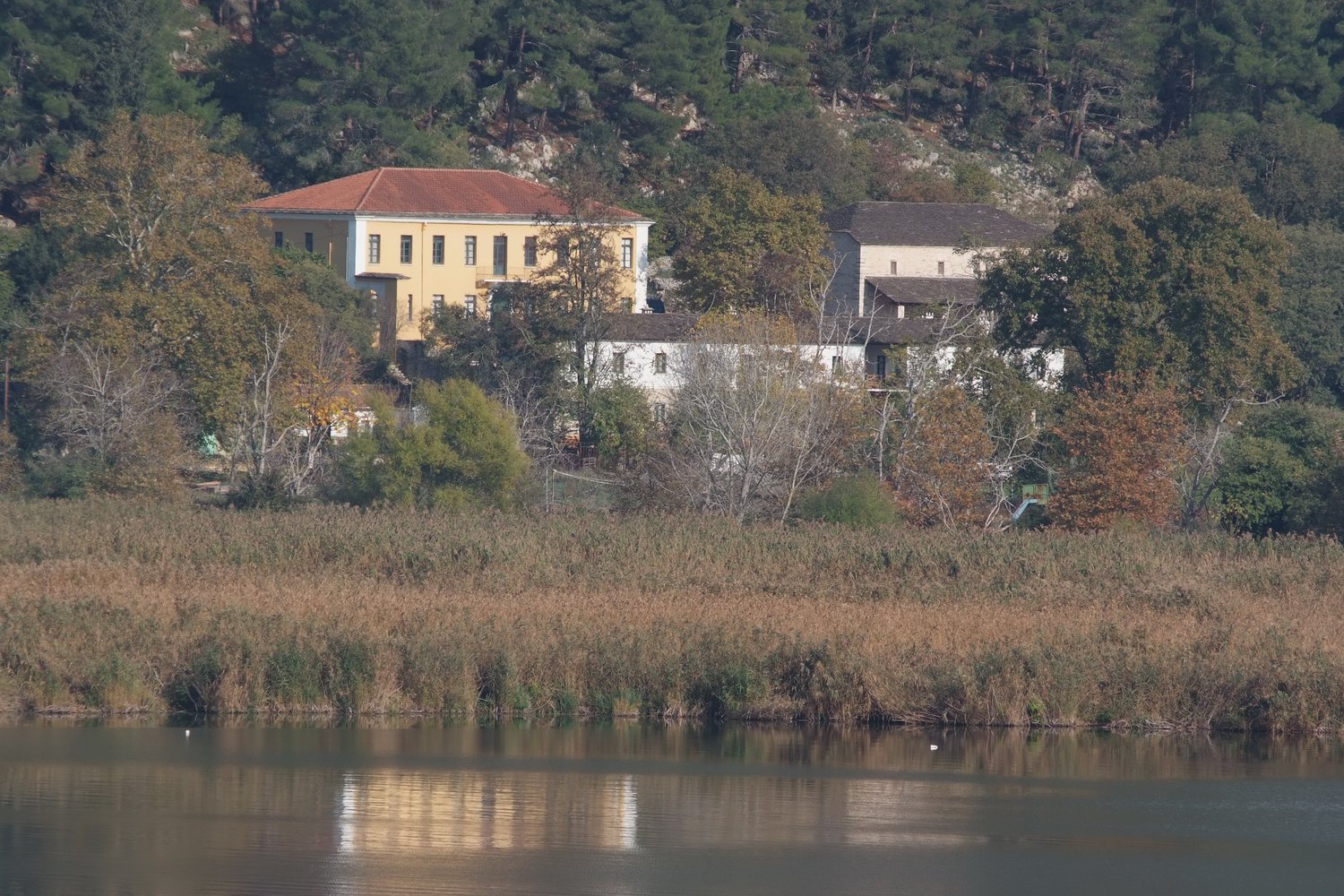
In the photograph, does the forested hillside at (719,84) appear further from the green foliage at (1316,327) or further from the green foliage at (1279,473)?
the green foliage at (1279,473)

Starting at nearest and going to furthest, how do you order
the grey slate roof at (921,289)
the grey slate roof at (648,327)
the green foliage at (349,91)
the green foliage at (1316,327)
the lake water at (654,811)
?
the lake water at (654,811) < the grey slate roof at (648,327) < the green foliage at (1316,327) < the grey slate roof at (921,289) < the green foliage at (349,91)

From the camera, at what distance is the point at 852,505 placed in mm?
36438

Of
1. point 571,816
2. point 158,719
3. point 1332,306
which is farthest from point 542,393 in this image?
point 571,816

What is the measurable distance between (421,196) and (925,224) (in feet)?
60.8

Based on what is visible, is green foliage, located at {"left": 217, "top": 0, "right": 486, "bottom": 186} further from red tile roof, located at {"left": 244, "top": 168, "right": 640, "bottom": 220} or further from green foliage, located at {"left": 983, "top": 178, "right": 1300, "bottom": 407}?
green foliage, located at {"left": 983, "top": 178, "right": 1300, "bottom": 407}

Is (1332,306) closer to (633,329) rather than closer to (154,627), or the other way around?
(633,329)

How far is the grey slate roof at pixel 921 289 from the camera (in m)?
63.3

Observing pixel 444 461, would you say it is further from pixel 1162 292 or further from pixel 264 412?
pixel 1162 292

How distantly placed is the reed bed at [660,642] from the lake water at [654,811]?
1.73ft

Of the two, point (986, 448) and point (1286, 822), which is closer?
point (1286, 822)

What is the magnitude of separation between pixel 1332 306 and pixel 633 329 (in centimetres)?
2251

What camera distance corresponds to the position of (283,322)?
45.7 m

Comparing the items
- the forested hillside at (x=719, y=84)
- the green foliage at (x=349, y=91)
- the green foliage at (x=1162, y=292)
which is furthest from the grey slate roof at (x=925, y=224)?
the green foliage at (x=1162, y=292)

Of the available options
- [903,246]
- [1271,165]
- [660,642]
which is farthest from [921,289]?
[660,642]
